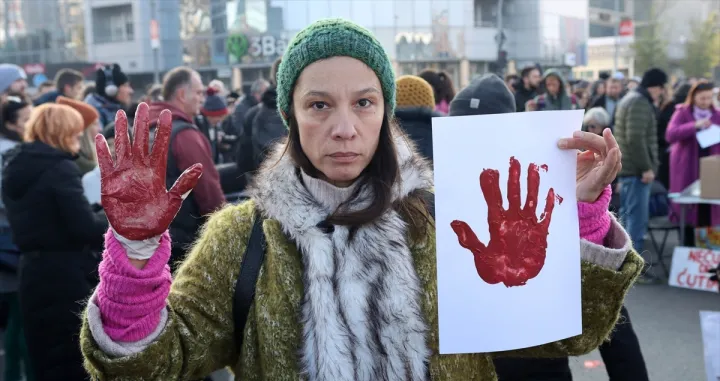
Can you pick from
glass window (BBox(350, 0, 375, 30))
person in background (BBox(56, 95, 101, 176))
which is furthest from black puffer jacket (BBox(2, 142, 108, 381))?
glass window (BBox(350, 0, 375, 30))

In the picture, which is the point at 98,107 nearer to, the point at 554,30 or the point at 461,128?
the point at 461,128

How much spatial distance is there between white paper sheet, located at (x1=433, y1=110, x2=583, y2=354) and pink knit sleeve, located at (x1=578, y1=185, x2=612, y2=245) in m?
0.06

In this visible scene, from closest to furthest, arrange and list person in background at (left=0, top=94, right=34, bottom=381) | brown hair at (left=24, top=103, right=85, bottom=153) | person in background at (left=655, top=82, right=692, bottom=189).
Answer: brown hair at (left=24, top=103, right=85, bottom=153) → person in background at (left=0, top=94, right=34, bottom=381) → person in background at (left=655, top=82, right=692, bottom=189)

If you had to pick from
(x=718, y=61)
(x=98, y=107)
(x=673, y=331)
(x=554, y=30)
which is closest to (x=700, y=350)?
(x=673, y=331)

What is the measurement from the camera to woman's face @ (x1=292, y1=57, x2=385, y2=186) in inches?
64.3

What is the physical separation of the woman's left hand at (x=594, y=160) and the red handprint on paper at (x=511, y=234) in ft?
0.27

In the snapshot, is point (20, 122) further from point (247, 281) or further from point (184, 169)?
point (247, 281)

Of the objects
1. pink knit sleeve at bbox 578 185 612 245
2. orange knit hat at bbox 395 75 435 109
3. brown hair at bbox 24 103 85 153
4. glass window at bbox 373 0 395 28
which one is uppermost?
glass window at bbox 373 0 395 28

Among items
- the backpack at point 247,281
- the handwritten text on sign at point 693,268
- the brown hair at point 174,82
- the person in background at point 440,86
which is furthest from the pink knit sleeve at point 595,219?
the handwritten text on sign at point 693,268

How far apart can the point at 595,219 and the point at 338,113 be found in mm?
676

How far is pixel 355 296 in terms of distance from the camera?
165cm

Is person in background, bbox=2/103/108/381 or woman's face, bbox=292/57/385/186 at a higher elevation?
woman's face, bbox=292/57/385/186

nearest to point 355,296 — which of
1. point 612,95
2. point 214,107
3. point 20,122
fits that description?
point 20,122

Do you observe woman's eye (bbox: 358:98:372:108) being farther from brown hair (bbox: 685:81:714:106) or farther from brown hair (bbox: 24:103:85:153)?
brown hair (bbox: 685:81:714:106)
